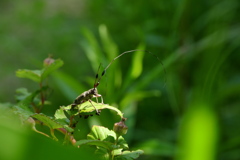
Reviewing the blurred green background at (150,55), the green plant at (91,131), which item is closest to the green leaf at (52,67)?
the green plant at (91,131)

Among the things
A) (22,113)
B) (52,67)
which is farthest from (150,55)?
(22,113)

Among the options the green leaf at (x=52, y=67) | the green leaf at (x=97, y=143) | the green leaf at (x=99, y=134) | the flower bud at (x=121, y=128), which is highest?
the green leaf at (x=52, y=67)

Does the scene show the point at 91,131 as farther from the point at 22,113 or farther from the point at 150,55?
the point at 150,55

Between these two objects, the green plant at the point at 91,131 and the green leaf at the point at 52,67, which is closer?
the green plant at the point at 91,131

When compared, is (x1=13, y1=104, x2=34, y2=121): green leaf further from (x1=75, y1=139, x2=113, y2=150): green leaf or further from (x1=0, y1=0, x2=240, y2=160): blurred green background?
(x1=0, y1=0, x2=240, y2=160): blurred green background

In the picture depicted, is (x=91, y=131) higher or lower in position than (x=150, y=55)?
lower

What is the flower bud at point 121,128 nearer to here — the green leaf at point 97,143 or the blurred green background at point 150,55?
the green leaf at point 97,143

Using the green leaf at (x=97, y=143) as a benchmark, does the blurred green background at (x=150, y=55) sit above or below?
above

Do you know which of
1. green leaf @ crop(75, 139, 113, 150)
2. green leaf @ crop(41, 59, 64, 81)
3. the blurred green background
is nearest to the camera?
green leaf @ crop(75, 139, 113, 150)

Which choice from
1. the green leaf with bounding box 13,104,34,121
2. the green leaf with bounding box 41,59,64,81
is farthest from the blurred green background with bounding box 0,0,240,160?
the green leaf with bounding box 13,104,34,121

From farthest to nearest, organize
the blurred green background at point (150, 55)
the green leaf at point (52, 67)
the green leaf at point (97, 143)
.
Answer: the blurred green background at point (150, 55), the green leaf at point (52, 67), the green leaf at point (97, 143)
